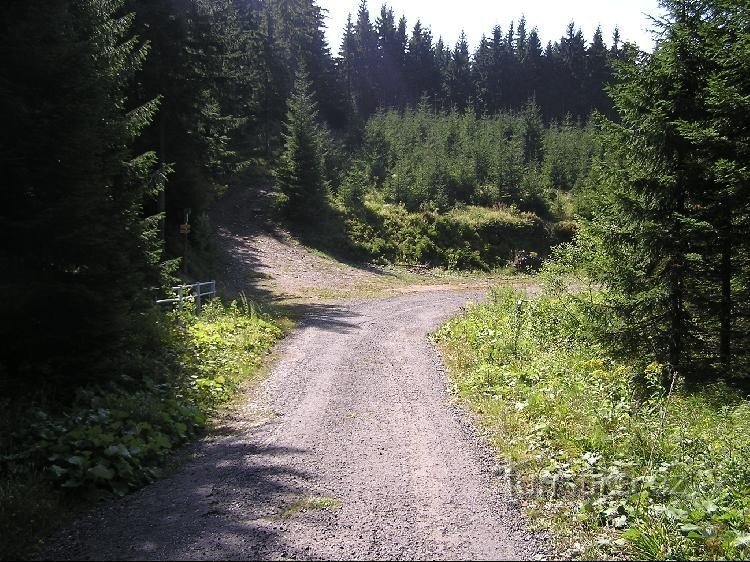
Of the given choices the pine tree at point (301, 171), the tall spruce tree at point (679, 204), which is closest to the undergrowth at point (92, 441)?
the tall spruce tree at point (679, 204)

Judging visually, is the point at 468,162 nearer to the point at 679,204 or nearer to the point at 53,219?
the point at 679,204

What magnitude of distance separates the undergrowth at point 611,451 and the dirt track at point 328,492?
55 centimetres

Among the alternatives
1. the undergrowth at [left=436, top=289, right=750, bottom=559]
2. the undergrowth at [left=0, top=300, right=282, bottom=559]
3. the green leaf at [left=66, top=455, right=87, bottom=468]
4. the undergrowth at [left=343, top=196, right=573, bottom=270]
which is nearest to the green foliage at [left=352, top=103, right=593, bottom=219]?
the undergrowth at [left=343, top=196, right=573, bottom=270]

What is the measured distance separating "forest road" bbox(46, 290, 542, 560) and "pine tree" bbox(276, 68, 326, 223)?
28421 mm

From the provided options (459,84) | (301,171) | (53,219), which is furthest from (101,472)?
(459,84)

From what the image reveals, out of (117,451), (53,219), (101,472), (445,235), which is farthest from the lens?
(445,235)

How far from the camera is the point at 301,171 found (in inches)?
1503

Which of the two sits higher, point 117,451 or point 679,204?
point 679,204

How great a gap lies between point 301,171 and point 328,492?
33975mm

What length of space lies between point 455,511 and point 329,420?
3593mm

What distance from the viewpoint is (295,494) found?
5.97 metres

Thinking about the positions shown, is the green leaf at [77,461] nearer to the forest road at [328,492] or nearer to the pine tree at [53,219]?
the forest road at [328,492]

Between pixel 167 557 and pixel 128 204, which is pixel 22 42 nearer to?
pixel 128 204

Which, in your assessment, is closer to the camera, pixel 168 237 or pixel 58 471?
pixel 58 471
